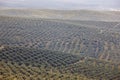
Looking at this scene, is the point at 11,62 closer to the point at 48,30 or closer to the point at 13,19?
the point at 48,30

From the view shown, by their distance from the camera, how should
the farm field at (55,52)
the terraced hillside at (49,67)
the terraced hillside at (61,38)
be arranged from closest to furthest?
the terraced hillside at (49,67) → the farm field at (55,52) → the terraced hillside at (61,38)

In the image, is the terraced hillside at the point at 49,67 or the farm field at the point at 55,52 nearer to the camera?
the terraced hillside at the point at 49,67

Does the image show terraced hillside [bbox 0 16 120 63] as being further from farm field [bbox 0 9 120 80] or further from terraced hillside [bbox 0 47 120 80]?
terraced hillside [bbox 0 47 120 80]

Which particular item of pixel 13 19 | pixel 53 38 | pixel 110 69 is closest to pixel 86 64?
pixel 110 69

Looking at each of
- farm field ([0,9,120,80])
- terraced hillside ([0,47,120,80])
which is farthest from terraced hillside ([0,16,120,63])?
terraced hillside ([0,47,120,80])

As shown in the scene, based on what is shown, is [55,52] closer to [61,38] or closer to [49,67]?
[49,67]

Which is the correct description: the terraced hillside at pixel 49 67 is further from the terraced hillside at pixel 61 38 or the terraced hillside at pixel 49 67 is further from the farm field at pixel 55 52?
the terraced hillside at pixel 61 38

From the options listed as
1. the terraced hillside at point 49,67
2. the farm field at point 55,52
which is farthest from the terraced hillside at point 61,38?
A: the terraced hillside at point 49,67
